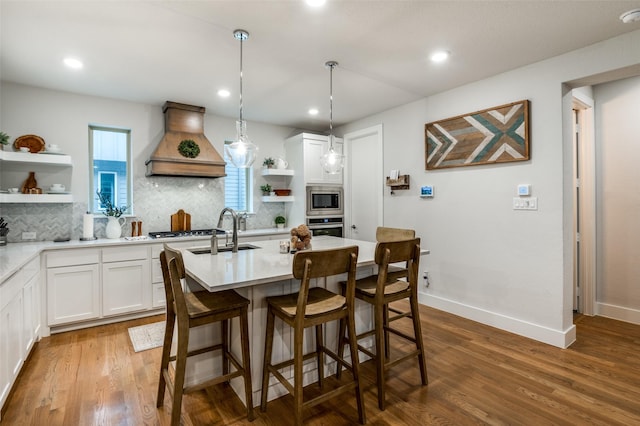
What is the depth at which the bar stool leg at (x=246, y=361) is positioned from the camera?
6.22 ft

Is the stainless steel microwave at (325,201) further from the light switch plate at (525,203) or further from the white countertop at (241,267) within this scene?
the light switch plate at (525,203)

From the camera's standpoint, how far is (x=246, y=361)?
191cm

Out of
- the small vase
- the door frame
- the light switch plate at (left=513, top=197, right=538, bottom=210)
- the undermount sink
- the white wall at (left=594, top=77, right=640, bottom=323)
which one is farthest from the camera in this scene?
the small vase

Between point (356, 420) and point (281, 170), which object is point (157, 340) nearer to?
point (356, 420)

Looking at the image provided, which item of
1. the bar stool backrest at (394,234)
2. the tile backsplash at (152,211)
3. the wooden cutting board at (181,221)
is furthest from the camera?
the wooden cutting board at (181,221)

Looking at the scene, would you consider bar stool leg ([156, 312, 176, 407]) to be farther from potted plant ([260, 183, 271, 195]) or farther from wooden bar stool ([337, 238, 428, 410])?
potted plant ([260, 183, 271, 195])

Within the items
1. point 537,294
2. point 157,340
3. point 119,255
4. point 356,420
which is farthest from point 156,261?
point 537,294

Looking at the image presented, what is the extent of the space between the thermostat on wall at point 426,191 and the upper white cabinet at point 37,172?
4025 millimetres

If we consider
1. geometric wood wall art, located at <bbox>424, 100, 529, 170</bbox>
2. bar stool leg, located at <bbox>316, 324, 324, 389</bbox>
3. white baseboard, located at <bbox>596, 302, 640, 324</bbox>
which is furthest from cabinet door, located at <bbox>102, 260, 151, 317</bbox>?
white baseboard, located at <bbox>596, 302, 640, 324</bbox>

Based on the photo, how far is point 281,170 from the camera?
16.4ft

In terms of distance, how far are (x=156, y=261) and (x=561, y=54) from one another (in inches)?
178

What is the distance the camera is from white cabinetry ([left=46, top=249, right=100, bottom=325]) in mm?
3176

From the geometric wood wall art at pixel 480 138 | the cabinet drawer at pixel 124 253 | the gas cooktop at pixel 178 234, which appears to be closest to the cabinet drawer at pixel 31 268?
the cabinet drawer at pixel 124 253

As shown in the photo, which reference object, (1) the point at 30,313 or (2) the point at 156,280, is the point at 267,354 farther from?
(2) the point at 156,280
